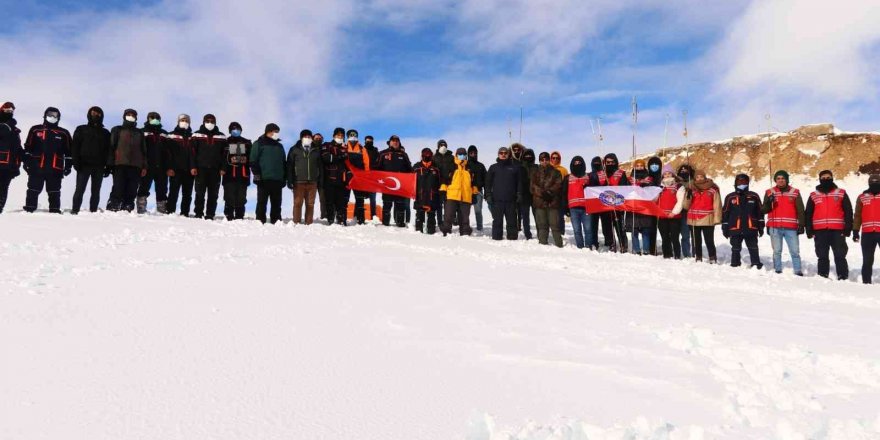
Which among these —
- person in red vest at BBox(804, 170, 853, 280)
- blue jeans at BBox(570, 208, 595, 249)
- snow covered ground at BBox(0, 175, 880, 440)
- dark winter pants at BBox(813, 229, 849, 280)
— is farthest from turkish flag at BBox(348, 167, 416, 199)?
dark winter pants at BBox(813, 229, 849, 280)

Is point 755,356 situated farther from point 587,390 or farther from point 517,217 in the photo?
point 517,217

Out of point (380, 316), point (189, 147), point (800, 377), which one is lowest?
point (800, 377)

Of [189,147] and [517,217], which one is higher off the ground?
[189,147]

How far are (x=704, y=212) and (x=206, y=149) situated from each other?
374 inches

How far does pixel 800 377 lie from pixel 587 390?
1.46 meters

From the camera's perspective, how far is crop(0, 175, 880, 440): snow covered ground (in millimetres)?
2787

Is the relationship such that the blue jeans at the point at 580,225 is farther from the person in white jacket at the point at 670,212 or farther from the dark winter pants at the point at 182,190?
the dark winter pants at the point at 182,190

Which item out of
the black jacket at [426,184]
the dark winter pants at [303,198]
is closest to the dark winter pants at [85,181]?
the dark winter pants at [303,198]

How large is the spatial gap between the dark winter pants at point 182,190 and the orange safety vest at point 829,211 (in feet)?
38.1

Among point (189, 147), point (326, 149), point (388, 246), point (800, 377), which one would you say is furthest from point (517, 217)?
point (800, 377)

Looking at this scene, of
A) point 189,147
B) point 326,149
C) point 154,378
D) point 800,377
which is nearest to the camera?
point 154,378

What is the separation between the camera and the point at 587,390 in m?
3.32

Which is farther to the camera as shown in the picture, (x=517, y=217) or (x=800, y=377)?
(x=517, y=217)

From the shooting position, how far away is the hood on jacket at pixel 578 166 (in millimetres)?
12711
